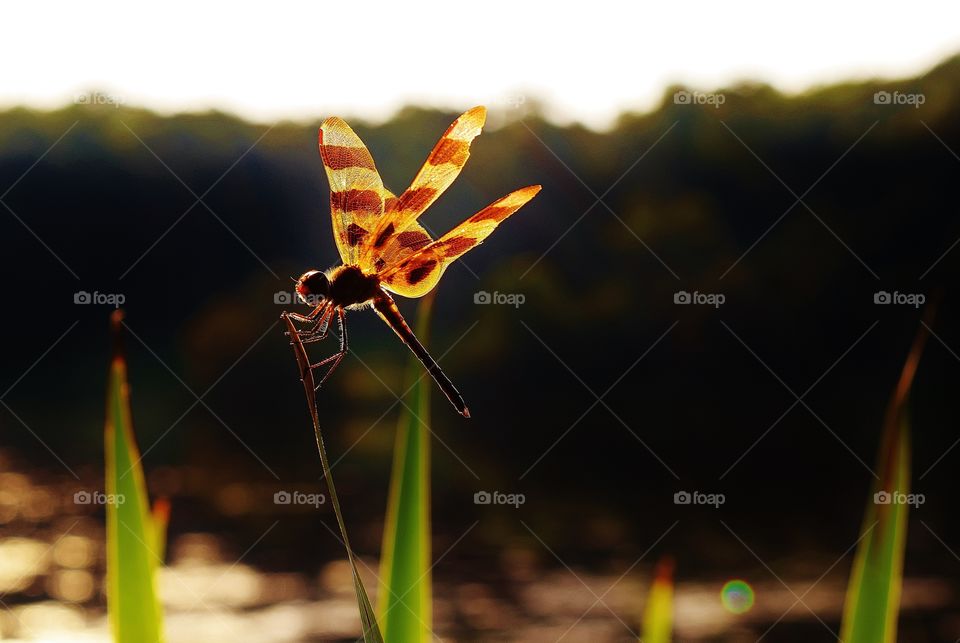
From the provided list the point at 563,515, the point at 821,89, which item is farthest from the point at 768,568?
the point at 821,89

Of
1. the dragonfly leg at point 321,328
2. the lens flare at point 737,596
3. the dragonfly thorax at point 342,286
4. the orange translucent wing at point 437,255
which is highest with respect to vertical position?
the lens flare at point 737,596

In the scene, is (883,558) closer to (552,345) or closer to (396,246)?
(396,246)

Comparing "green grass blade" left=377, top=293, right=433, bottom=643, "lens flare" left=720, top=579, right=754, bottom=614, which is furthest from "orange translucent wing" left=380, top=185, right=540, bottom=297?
"lens flare" left=720, top=579, right=754, bottom=614

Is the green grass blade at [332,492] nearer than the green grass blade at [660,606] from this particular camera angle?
Yes

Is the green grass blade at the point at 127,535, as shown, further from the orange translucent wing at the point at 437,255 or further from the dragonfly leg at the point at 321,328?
the orange translucent wing at the point at 437,255

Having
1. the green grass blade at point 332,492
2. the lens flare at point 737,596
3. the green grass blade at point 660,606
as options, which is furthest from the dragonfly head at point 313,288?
the lens flare at point 737,596

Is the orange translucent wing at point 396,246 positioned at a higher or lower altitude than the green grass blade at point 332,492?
higher

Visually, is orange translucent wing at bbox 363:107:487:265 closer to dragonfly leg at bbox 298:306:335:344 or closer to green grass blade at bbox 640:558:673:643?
dragonfly leg at bbox 298:306:335:344

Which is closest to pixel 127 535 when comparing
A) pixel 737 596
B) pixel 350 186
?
pixel 350 186
